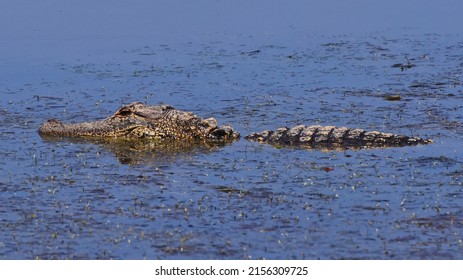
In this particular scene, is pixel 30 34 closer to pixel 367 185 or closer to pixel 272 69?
pixel 272 69

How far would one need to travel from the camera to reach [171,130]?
57.9ft

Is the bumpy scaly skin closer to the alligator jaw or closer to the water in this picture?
the water

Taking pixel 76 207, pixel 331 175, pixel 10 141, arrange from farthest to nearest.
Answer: pixel 10 141
pixel 331 175
pixel 76 207

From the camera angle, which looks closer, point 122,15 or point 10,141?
point 10,141

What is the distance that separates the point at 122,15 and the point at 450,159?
567 inches

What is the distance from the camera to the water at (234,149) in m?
12.3

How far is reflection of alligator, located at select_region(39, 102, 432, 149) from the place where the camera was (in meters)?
16.7

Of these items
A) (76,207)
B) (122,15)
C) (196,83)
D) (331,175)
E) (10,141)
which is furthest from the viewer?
(122,15)

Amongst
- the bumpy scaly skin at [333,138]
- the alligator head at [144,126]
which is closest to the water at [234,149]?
the bumpy scaly skin at [333,138]

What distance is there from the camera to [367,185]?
14203 mm

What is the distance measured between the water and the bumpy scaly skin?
0.29 metres

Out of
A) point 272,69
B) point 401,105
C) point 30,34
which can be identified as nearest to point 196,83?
point 272,69

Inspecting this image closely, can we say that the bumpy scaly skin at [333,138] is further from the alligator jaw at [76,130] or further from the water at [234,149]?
Answer: the alligator jaw at [76,130]

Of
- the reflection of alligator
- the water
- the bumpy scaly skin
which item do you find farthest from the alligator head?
the bumpy scaly skin
